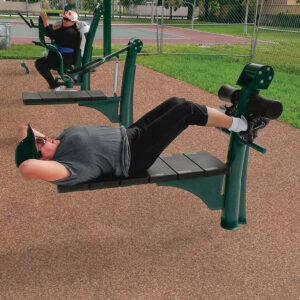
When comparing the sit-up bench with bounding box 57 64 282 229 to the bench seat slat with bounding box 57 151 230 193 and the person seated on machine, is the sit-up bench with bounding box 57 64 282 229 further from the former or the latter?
the person seated on machine

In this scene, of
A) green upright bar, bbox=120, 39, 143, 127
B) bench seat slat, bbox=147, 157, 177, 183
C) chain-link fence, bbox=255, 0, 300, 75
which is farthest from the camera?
chain-link fence, bbox=255, 0, 300, 75

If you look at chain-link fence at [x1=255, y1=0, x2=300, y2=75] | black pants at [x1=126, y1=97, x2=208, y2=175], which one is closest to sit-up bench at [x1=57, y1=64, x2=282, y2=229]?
black pants at [x1=126, y1=97, x2=208, y2=175]

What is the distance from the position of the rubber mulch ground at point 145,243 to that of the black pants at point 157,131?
63 centimetres

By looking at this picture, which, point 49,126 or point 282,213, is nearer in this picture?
point 282,213

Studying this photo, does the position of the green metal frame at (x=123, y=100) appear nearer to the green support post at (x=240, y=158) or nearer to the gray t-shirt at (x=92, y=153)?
the green support post at (x=240, y=158)

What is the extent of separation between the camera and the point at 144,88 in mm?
8203

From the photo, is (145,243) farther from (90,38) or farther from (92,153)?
(90,38)

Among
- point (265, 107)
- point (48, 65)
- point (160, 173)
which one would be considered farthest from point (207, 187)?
point (48, 65)

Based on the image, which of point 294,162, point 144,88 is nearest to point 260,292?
point 294,162

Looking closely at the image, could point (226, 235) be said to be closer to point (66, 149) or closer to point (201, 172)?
point (201, 172)

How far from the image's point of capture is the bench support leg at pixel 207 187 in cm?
295

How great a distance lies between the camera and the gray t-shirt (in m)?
2.55

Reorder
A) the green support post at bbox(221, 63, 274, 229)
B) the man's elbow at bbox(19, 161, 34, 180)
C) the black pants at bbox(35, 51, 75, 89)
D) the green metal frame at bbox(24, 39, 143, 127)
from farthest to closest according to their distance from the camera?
the black pants at bbox(35, 51, 75, 89), the green metal frame at bbox(24, 39, 143, 127), the green support post at bbox(221, 63, 274, 229), the man's elbow at bbox(19, 161, 34, 180)

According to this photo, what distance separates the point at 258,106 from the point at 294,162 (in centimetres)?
204
